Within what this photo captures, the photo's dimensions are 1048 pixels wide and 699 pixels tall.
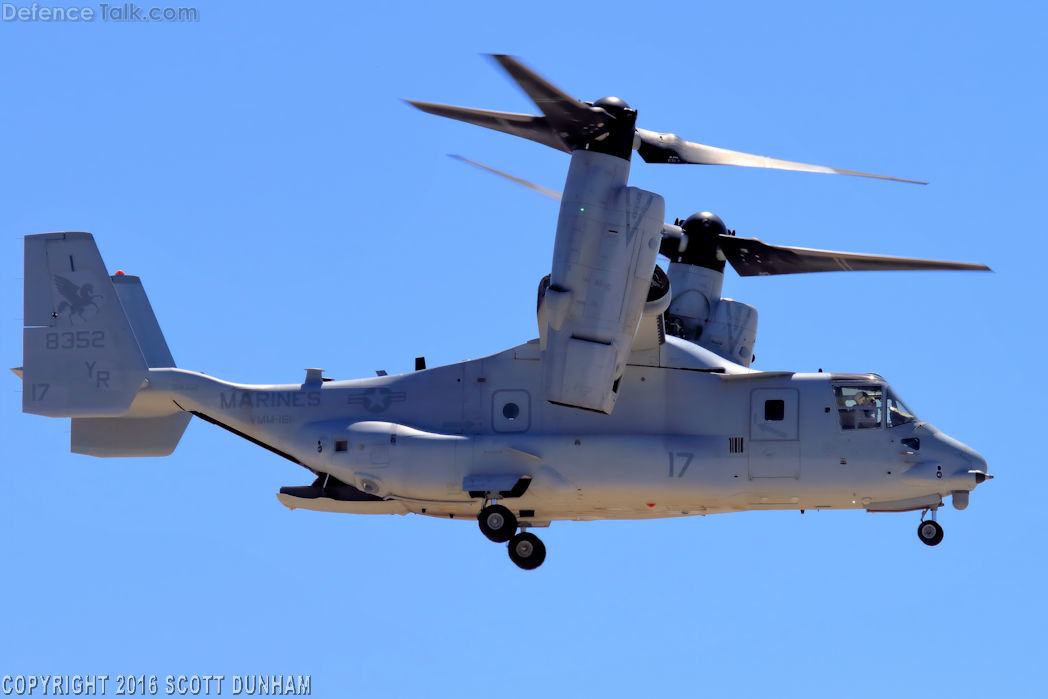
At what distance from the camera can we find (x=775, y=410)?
24203 mm

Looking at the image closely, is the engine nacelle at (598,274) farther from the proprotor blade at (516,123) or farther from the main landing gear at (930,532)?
the main landing gear at (930,532)

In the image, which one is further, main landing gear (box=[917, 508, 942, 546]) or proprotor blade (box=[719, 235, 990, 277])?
proprotor blade (box=[719, 235, 990, 277])

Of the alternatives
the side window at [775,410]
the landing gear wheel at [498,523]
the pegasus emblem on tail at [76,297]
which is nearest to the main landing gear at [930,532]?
the side window at [775,410]

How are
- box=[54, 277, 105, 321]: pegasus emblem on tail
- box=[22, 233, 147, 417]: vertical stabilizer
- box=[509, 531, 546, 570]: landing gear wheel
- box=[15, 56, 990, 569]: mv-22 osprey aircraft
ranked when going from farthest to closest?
box=[54, 277, 105, 321]: pegasus emblem on tail, box=[22, 233, 147, 417]: vertical stabilizer, box=[509, 531, 546, 570]: landing gear wheel, box=[15, 56, 990, 569]: mv-22 osprey aircraft

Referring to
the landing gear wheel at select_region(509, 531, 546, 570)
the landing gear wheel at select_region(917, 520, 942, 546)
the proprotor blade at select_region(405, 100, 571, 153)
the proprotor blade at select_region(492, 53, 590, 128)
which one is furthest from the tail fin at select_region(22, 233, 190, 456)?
the landing gear wheel at select_region(917, 520, 942, 546)

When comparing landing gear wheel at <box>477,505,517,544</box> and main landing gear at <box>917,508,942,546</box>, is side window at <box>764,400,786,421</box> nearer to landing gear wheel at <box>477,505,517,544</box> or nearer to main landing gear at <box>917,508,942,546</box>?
main landing gear at <box>917,508,942,546</box>

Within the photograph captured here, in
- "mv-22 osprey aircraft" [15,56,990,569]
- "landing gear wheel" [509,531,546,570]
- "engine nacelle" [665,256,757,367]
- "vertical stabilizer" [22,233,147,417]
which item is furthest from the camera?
"engine nacelle" [665,256,757,367]

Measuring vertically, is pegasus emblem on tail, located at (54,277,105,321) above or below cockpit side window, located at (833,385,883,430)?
above

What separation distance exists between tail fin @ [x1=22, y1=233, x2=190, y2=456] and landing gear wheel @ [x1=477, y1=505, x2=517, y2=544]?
537cm

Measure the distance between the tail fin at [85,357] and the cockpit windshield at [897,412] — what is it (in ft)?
35.2

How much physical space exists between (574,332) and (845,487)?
4.64 metres

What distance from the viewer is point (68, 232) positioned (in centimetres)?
2616

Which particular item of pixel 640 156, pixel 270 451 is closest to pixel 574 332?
pixel 640 156

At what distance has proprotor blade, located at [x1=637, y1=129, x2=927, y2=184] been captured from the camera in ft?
79.4
